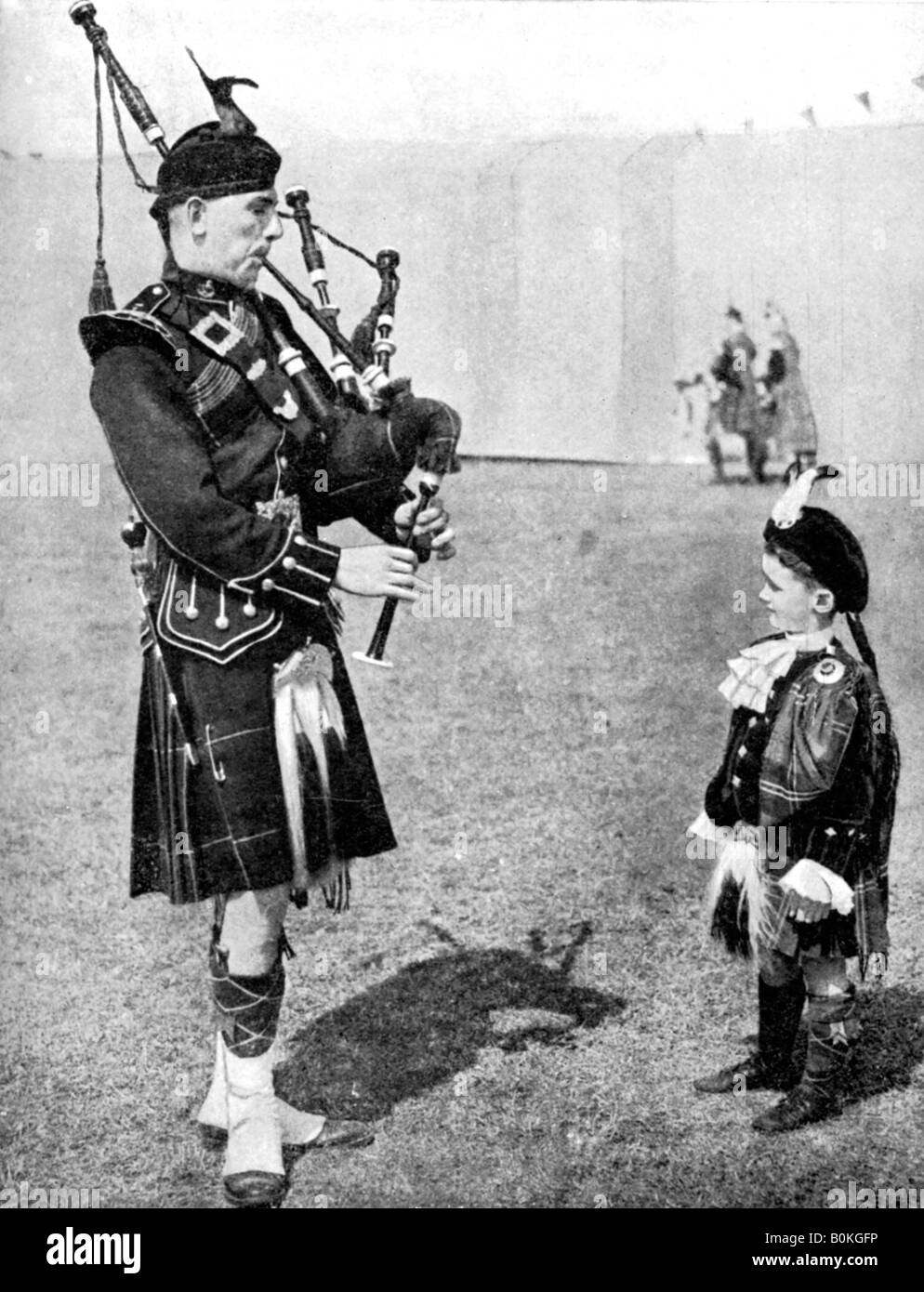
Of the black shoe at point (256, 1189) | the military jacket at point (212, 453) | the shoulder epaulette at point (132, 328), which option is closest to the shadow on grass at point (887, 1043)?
the black shoe at point (256, 1189)

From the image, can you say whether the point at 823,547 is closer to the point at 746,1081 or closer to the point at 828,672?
the point at 828,672

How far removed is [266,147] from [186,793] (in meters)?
1.35

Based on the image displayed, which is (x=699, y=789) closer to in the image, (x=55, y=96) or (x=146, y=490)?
(x=146, y=490)

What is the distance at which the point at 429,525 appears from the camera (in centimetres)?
344

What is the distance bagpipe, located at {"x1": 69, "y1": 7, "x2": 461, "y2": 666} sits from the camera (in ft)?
11.2

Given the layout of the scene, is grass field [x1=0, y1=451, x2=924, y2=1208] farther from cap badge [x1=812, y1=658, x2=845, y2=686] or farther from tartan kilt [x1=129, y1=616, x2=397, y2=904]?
cap badge [x1=812, y1=658, x2=845, y2=686]

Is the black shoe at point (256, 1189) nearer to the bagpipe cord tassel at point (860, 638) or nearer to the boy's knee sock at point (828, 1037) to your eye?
the boy's knee sock at point (828, 1037)

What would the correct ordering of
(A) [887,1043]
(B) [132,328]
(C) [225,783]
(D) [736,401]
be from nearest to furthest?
(B) [132,328]
(C) [225,783]
(A) [887,1043]
(D) [736,401]

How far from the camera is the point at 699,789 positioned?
5.07 metres

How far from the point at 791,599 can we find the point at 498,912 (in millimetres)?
1336

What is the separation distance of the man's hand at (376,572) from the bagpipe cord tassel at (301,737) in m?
0.24

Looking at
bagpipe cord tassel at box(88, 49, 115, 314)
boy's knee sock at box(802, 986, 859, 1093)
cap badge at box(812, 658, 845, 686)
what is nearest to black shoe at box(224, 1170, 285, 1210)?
boy's knee sock at box(802, 986, 859, 1093)

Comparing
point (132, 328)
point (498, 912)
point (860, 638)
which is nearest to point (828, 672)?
point (860, 638)

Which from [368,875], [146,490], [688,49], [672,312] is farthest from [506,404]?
[146,490]
